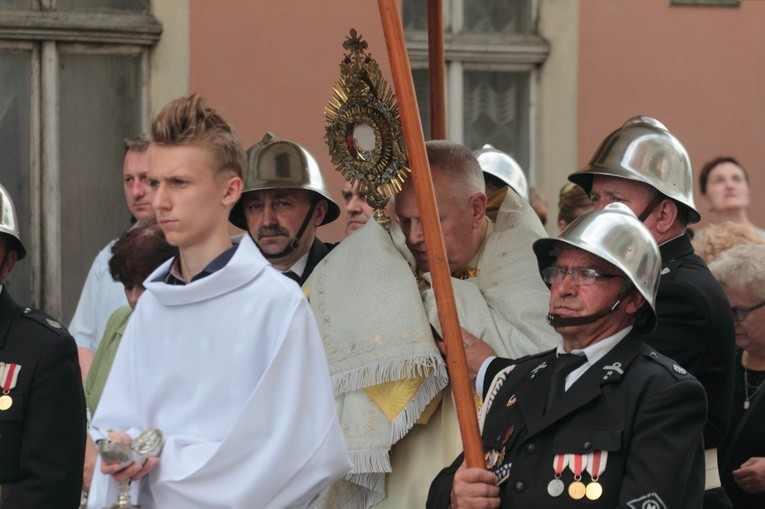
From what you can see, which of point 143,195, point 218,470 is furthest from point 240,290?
point 143,195

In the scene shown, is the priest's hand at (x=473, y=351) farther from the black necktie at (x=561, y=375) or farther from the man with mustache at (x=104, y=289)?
the man with mustache at (x=104, y=289)

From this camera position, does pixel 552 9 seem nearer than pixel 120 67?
No

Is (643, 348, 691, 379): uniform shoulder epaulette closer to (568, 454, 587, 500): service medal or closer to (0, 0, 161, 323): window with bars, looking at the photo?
(568, 454, 587, 500): service medal

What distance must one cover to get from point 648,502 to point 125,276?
2508 millimetres

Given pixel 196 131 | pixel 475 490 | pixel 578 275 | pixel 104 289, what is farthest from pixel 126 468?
pixel 104 289

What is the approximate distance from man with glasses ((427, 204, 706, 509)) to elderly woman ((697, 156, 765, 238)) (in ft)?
16.0

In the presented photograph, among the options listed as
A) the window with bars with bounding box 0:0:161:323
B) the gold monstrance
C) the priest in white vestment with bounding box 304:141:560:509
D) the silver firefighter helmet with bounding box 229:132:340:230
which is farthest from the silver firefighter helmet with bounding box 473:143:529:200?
the window with bars with bounding box 0:0:161:323

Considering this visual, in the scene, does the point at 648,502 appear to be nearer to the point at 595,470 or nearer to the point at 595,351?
the point at 595,470

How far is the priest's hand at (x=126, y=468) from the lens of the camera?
3980 mm

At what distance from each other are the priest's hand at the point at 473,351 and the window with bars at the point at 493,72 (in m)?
4.64

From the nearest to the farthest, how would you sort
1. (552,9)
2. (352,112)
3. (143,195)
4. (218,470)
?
(218,470), (352,112), (143,195), (552,9)

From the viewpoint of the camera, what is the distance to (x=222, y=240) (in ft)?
13.9

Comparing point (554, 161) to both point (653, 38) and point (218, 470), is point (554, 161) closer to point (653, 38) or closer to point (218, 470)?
point (653, 38)

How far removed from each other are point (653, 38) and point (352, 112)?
195 inches
